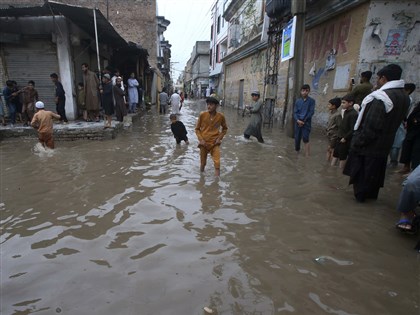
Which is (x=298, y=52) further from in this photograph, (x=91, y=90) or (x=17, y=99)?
(x=17, y=99)

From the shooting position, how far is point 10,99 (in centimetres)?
971

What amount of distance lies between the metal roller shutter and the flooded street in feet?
20.5

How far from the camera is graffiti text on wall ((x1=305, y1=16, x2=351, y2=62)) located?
877cm

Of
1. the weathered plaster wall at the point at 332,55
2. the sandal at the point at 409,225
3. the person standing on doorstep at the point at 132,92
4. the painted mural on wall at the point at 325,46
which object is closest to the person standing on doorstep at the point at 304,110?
the weathered plaster wall at the point at 332,55

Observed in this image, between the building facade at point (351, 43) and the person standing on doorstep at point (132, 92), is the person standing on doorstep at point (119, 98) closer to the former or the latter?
the person standing on doorstep at point (132, 92)

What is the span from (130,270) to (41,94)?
10534 millimetres

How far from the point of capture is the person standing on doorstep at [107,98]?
947cm

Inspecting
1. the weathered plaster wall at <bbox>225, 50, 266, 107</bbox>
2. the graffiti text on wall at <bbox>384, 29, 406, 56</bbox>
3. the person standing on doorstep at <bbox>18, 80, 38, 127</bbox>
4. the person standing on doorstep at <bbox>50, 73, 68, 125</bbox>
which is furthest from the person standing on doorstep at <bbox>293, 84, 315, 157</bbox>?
the weathered plaster wall at <bbox>225, 50, 266, 107</bbox>

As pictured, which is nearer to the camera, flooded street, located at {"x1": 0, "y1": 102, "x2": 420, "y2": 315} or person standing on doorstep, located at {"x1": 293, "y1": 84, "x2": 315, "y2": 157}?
flooded street, located at {"x1": 0, "y1": 102, "x2": 420, "y2": 315}

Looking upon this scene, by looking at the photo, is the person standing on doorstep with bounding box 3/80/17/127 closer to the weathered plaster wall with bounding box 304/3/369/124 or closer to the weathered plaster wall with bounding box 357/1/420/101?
the weathered plaster wall with bounding box 304/3/369/124

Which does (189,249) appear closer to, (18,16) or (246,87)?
(18,16)

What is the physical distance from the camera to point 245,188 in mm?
4969

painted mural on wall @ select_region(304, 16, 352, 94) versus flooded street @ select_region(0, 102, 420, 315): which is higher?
painted mural on wall @ select_region(304, 16, 352, 94)

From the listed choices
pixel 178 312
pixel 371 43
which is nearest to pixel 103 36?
pixel 371 43
